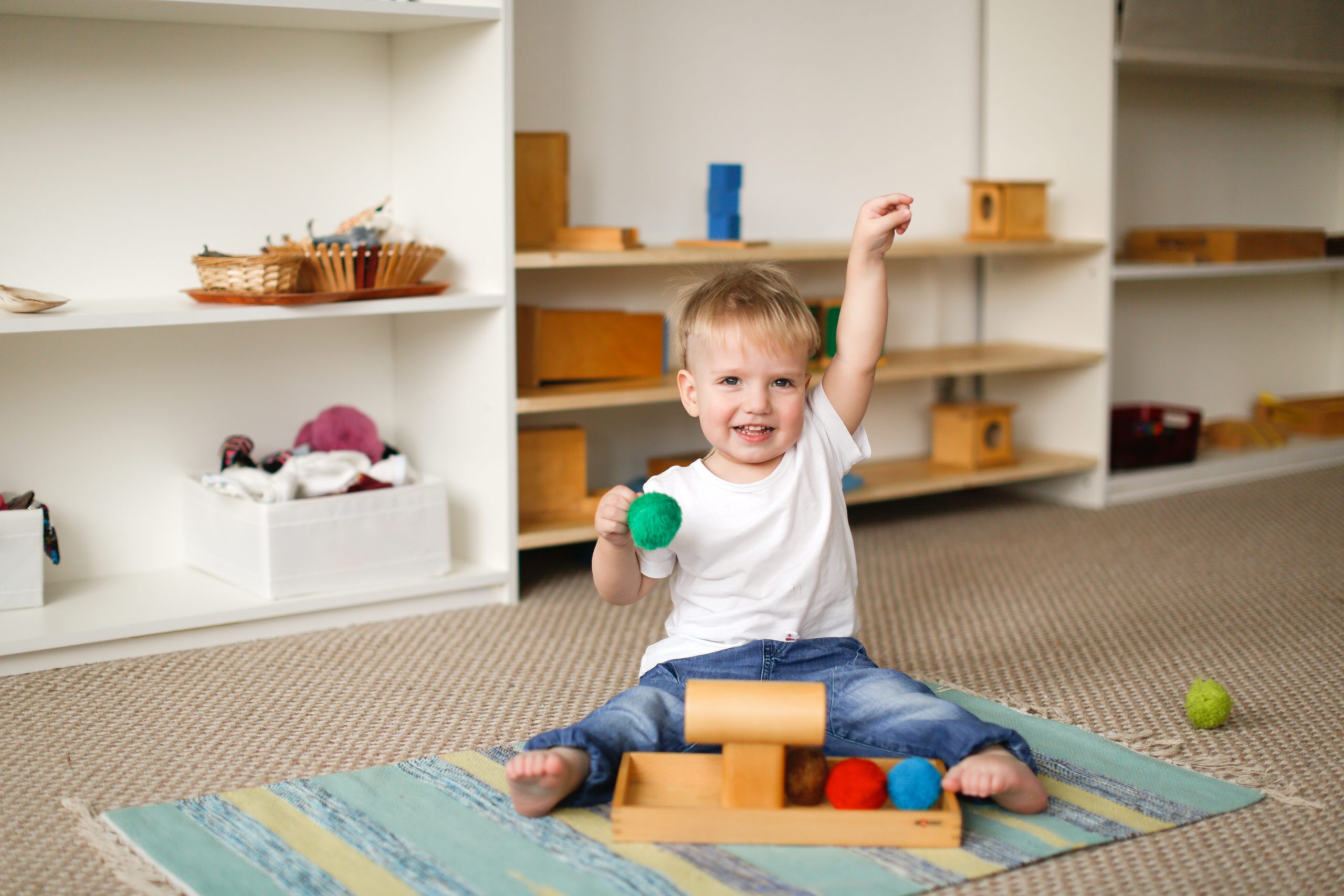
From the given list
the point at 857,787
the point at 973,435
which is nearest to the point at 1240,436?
the point at 973,435

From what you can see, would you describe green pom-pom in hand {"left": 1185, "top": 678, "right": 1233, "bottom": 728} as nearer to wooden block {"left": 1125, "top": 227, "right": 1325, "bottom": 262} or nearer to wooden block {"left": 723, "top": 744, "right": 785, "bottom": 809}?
wooden block {"left": 723, "top": 744, "right": 785, "bottom": 809}

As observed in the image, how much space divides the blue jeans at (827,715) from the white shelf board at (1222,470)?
1556 mm

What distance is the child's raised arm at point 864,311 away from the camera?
4.36 feet

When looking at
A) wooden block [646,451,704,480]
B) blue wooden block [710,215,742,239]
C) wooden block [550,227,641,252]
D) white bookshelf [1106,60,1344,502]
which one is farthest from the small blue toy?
white bookshelf [1106,60,1344,502]

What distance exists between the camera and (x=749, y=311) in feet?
4.29

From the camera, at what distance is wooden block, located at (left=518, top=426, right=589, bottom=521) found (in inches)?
83.7

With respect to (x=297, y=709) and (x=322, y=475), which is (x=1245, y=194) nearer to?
(x=322, y=475)

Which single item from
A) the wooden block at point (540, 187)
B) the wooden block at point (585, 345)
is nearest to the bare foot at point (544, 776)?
the wooden block at point (585, 345)

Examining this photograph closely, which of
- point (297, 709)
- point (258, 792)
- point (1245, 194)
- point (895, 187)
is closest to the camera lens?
point (258, 792)

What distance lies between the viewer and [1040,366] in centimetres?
261

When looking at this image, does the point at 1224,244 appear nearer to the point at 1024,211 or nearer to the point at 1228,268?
the point at 1228,268

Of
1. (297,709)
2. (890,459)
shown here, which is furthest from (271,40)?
(890,459)

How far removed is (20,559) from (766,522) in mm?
1037

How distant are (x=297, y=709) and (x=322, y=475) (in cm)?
46
